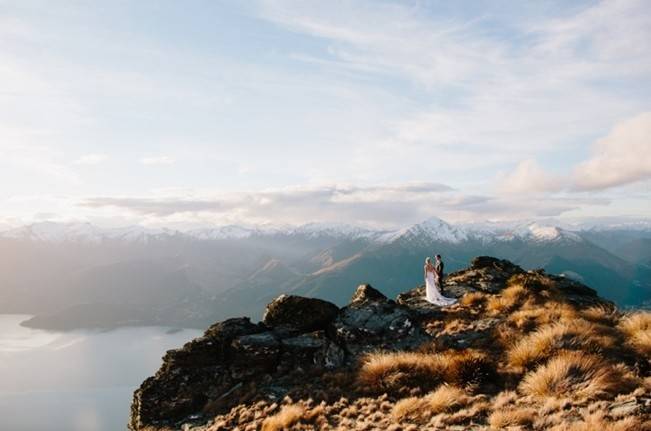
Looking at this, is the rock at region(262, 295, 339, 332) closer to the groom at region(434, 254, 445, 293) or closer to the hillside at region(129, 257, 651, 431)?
the hillside at region(129, 257, 651, 431)

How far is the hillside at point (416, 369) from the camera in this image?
11.0 m

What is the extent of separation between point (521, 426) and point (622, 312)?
44.8 ft

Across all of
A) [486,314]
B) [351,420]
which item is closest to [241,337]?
[351,420]

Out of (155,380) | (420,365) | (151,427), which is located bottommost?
(151,427)

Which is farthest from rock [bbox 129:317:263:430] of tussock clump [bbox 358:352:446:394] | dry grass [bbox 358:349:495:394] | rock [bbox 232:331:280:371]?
dry grass [bbox 358:349:495:394]

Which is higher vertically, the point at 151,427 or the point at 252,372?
the point at 252,372

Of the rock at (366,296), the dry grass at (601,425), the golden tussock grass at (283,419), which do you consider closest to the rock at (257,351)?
the golden tussock grass at (283,419)

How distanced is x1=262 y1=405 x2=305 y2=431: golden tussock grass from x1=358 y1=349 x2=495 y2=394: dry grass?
8.63 ft

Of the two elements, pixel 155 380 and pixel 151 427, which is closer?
pixel 151 427

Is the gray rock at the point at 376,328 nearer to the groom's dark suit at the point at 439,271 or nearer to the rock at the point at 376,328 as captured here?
the rock at the point at 376,328

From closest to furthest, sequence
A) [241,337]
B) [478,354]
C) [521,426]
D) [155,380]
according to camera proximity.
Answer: [521,426], [478,354], [155,380], [241,337]

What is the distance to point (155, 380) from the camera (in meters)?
17.7

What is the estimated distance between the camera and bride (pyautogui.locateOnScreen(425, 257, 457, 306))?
23.9 meters

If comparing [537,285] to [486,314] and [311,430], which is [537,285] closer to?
[486,314]
